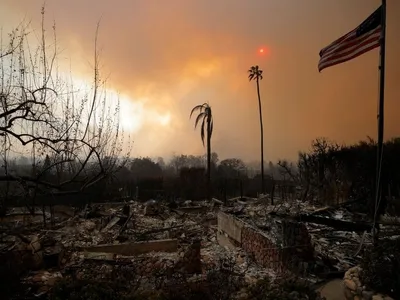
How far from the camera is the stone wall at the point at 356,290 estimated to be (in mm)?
4867

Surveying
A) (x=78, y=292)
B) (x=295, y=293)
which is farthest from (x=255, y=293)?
(x=78, y=292)

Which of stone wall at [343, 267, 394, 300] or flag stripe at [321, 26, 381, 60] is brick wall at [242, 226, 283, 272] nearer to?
stone wall at [343, 267, 394, 300]

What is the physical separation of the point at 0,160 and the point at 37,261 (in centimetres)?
521

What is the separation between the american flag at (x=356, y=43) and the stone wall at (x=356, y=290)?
5.14 meters

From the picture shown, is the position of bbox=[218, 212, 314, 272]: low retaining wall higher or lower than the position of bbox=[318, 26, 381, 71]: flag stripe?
lower

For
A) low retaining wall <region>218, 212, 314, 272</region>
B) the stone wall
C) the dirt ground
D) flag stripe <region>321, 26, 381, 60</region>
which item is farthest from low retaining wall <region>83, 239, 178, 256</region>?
flag stripe <region>321, 26, 381, 60</region>

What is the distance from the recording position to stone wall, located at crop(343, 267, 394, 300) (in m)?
4.87

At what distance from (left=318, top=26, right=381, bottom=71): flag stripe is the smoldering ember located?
455cm

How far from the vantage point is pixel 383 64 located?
7.06 metres

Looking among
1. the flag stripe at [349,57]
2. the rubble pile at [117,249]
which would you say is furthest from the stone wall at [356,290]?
the flag stripe at [349,57]

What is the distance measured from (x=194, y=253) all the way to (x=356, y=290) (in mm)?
5355

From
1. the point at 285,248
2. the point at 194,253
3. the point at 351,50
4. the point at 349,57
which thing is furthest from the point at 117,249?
the point at 351,50

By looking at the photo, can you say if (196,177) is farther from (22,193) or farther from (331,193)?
(22,193)

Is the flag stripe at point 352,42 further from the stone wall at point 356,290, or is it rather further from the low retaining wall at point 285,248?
the stone wall at point 356,290
